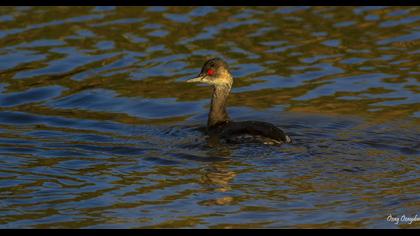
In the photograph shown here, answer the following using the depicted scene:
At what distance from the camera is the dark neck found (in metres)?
13.9

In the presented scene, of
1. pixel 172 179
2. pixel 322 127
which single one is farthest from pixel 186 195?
pixel 322 127

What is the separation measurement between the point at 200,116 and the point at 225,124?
1.15m

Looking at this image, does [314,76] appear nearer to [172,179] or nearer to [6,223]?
[172,179]

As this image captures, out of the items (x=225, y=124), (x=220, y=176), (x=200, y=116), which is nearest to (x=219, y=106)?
(x=225, y=124)

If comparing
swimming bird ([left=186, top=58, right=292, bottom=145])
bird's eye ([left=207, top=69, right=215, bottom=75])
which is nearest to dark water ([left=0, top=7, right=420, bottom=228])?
swimming bird ([left=186, top=58, right=292, bottom=145])

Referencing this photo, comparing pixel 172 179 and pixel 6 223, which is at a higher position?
pixel 172 179

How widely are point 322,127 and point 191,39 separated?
486 centimetres

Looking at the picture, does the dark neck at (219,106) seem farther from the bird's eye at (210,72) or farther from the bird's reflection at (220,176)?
the bird's reflection at (220,176)

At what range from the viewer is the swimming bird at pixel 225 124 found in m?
12.4

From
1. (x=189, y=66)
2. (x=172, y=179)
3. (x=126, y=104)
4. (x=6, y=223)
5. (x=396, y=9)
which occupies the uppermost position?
(x=396, y=9)

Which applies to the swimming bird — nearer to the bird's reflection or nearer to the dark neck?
the dark neck

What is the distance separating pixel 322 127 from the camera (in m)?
13.5

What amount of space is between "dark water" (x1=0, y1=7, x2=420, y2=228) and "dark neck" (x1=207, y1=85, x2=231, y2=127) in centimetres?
27

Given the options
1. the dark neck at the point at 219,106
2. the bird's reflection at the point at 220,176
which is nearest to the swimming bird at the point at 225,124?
the dark neck at the point at 219,106
